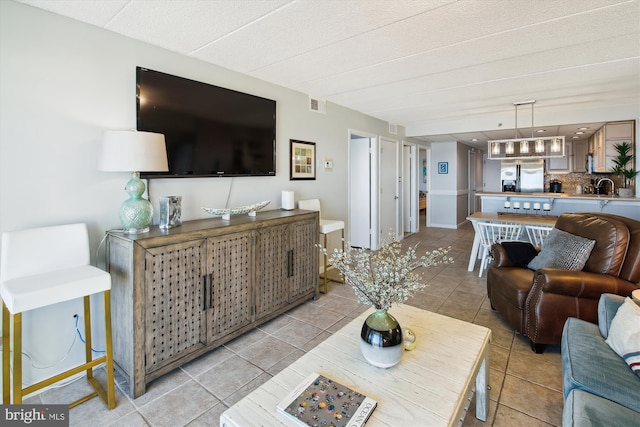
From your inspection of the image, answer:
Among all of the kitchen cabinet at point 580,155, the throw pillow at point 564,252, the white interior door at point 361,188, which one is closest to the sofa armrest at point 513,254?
the throw pillow at point 564,252

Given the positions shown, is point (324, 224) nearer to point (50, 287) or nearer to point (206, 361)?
point (206, 361)

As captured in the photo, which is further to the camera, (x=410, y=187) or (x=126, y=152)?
(x=410, y=187)

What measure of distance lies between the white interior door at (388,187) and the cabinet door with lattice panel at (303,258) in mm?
2730

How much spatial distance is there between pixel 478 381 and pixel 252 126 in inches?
114

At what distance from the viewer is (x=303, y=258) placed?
10.9 feet

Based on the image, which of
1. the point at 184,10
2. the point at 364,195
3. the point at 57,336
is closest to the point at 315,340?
the point at 57,336

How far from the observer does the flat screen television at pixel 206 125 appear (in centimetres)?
248

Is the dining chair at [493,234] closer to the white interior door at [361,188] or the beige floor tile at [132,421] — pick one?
the white interior door at [361,188]

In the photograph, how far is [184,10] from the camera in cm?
201

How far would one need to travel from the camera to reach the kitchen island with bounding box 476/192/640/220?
184 inches

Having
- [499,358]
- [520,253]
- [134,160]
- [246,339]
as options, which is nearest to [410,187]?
[520,253]

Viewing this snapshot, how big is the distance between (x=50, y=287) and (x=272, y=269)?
1640 mm

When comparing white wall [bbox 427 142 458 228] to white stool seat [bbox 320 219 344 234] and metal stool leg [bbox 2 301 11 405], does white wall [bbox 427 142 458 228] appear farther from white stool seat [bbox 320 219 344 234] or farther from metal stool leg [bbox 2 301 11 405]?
metal stool leg [bbox 2 301 11 405]

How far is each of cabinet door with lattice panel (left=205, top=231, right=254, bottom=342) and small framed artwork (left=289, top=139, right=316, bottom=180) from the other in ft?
4.78
